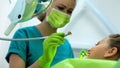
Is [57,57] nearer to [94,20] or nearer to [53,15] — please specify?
[53,15]

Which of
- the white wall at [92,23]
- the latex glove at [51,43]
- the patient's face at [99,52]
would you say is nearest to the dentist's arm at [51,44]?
the latex glove at [51,43]

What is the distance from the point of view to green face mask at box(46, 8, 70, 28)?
1.62 m

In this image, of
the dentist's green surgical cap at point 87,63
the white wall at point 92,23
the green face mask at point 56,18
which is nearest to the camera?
the dentist's green surgical cap at point 87,63

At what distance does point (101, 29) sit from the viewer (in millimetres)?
2547

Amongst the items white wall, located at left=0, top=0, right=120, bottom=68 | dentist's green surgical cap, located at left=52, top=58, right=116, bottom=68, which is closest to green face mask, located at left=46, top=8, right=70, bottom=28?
dentist's green surgical cap, located at left=52, top=58, right=116, bottom=68

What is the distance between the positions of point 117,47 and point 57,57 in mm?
483

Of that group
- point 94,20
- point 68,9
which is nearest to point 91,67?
point 68,9

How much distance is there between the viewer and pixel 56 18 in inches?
63.7

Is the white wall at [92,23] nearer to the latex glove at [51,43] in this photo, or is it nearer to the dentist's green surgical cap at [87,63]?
the latex glove at [51,43]

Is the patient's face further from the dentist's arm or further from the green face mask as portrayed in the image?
the green face mask

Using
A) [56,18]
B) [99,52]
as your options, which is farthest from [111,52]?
[56,18]

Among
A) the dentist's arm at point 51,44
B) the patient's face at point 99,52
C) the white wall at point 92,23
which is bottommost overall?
the white wall at point 92,23

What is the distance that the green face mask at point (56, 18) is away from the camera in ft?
5.31

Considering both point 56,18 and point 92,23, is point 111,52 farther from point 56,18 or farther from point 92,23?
point 92,23
